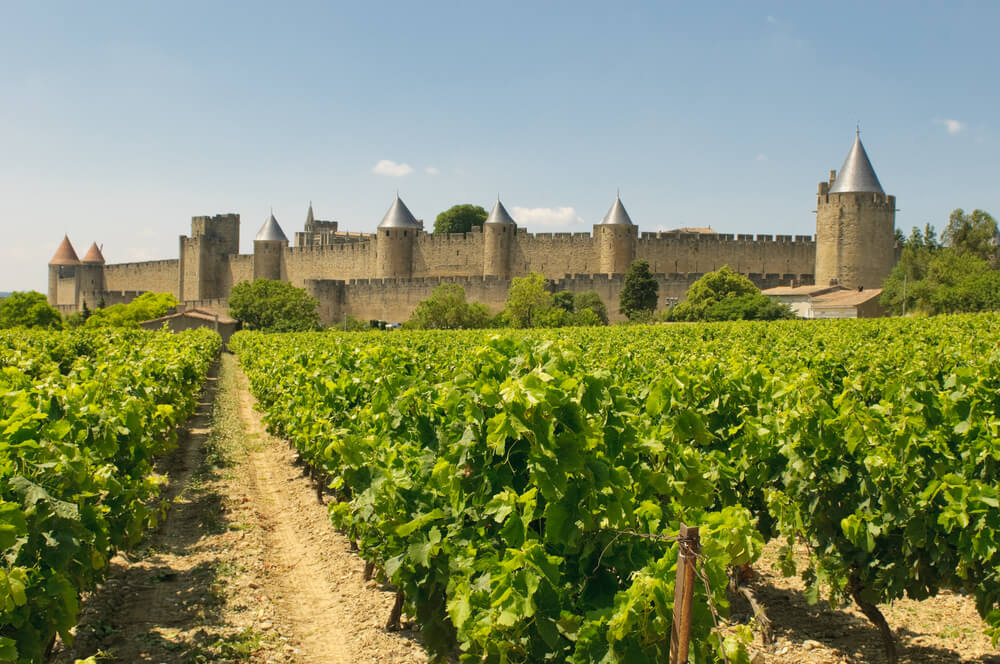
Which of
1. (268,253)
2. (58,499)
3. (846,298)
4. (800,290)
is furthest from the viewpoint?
(268,253)

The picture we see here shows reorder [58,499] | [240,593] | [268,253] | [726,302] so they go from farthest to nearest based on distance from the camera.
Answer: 1. [268,253]
2. [726,302]
3. [240,593]
4. [58,499]

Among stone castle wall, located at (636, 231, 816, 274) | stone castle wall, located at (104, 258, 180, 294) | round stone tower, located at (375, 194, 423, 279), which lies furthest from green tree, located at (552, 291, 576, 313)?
stone castle wall, located at (104, 258, 180, 294)

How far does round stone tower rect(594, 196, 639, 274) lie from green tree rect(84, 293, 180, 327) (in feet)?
71.4

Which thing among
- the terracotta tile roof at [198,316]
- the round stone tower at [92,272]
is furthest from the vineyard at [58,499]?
the round stone tower at [92,272]

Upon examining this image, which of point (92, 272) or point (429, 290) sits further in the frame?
point (92, 272)

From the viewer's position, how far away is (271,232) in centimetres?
5003

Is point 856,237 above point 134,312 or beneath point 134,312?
above

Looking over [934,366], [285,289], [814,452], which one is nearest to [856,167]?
[285,289]

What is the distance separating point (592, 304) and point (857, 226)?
438 inches

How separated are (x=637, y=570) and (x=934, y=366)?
506cm

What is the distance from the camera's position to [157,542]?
226 inches

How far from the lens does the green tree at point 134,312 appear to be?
131 ft

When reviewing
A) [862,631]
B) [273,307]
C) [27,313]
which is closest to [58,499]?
[862,631]

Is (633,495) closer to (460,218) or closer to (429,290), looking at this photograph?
(429,290)
